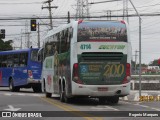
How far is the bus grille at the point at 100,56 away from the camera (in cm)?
2253

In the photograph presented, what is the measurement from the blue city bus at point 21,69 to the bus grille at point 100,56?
13.1m

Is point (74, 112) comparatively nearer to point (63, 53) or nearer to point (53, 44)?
point (63, 53)

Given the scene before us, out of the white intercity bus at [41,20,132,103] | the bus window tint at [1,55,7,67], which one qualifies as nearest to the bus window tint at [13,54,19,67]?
the bus window tint at [1,55,7,67]

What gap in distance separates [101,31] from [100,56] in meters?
1.12

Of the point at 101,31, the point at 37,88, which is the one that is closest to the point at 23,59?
the point at 37,88

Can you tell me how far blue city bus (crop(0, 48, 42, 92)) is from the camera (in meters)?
35.4

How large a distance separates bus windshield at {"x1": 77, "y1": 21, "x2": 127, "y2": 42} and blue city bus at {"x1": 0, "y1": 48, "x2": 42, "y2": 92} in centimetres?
1300

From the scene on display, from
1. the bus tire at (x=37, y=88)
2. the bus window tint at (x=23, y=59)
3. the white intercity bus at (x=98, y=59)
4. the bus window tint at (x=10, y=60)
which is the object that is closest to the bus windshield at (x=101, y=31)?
the white intercity bus at (x=98, y=59)

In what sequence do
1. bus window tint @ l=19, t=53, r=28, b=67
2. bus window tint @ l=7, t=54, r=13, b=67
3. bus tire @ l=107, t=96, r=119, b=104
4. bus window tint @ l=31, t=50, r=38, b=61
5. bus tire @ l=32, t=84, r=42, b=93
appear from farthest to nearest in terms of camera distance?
bus window tint @ l=7, t=54, r=13, b=67
bus tire @ l=32, t=84, r=42, b=93
bus window tint @ l=19, t=53, r=28, b=67
bus window tint @ l=31, t=50, r=38, b=61
bus tire @ l=107, t=96, r=119, b=104

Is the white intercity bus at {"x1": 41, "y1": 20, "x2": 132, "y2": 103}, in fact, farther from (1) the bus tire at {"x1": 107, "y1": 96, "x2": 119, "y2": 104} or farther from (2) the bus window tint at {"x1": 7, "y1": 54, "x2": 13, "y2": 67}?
(2) the bus window tint at {"x1": 7, "y1": 54, "x2": 13, "y2": 67}

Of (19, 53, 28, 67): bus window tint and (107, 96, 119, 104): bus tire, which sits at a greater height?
(19, 53, 28, 67): bus window tint

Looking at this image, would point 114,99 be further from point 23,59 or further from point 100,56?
point 23,59

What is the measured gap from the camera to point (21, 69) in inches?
1427

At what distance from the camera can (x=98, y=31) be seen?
22719 mm
